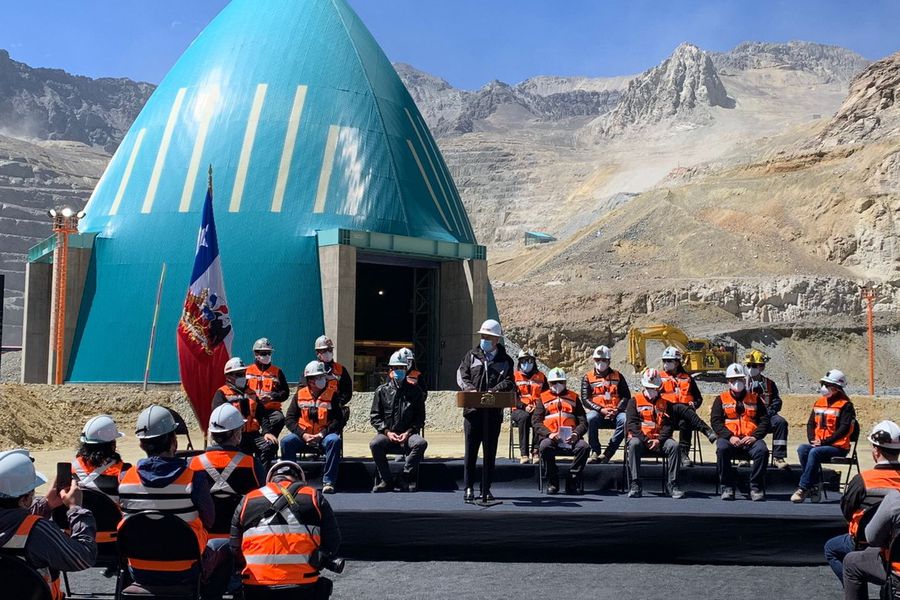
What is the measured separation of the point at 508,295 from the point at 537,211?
62.1m

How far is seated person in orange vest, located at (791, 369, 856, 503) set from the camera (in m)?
10.9

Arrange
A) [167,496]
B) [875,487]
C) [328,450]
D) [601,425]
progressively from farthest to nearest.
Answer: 1. [601,425]
2. [328,450]
3. [875,487]
4. [167,496]

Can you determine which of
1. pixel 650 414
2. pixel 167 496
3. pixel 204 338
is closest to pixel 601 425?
pixel 650 414

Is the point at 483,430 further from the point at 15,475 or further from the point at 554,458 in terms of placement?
the point at 15,475

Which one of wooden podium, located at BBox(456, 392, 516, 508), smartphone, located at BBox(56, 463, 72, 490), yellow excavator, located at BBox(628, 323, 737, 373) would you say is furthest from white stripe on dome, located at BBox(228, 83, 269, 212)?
smartphone, located at BBox(56, 463, 72, 490)

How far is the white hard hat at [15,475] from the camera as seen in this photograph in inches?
182

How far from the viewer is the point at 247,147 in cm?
2777

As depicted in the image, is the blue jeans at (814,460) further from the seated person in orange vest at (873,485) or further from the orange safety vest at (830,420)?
the seated person in orange vest at (873,485)

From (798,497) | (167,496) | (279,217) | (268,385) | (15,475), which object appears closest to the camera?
(15,475)

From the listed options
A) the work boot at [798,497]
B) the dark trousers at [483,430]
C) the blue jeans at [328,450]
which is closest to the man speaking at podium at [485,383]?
the dark trousers at [483,430]

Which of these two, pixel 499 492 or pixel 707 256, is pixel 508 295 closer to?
pixel 707 256

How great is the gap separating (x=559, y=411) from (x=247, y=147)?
17.9m

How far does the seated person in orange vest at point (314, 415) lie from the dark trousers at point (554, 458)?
231cm

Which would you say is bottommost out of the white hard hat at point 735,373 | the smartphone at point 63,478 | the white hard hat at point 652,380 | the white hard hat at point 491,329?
the smartphone at point 63,478
